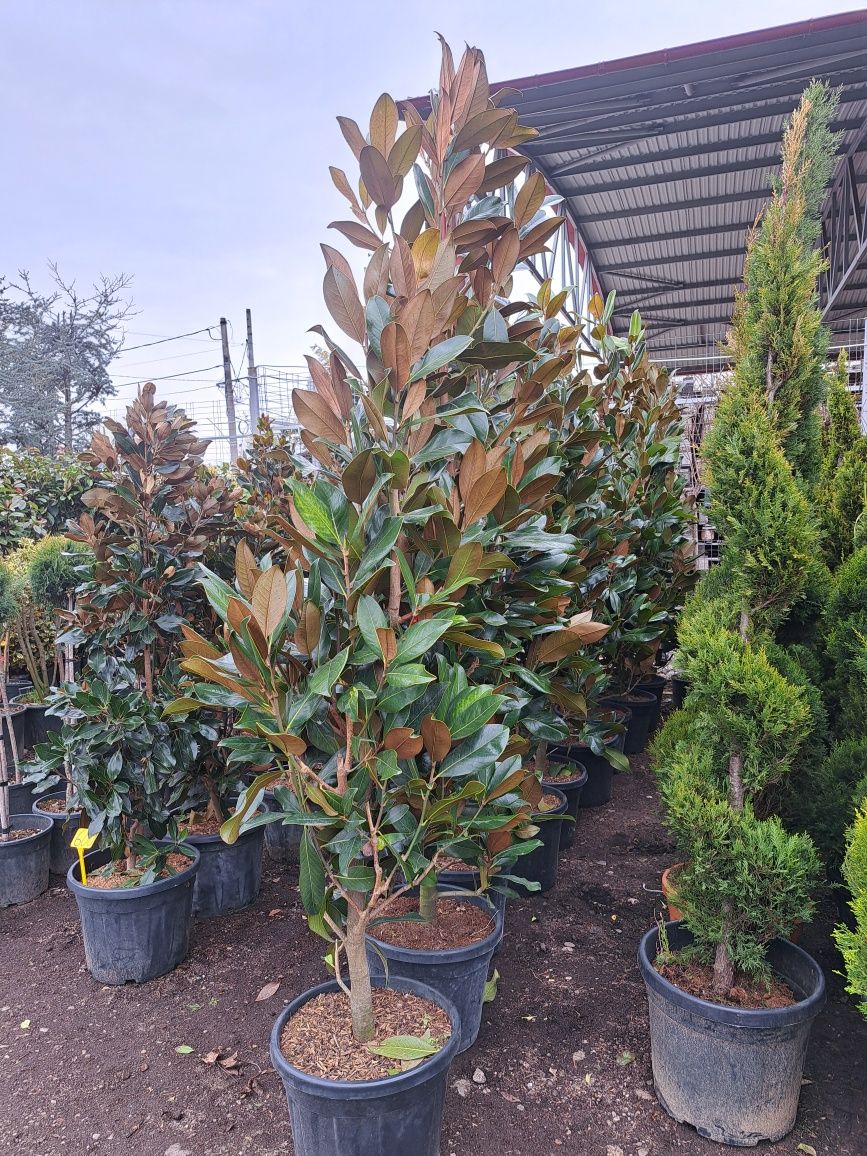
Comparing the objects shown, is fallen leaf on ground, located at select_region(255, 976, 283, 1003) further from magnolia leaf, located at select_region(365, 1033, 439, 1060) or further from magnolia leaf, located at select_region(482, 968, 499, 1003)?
magnolia leaf, located at select_region(365, 1033, 439, 1060)

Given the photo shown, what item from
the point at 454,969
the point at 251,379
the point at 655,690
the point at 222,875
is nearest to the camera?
the point at 454,969

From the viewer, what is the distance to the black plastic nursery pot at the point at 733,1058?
188cm

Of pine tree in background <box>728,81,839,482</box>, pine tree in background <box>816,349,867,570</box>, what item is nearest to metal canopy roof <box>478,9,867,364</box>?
pine tree in background <box>816,349,867,570</box>

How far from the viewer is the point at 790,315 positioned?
98.5 inches

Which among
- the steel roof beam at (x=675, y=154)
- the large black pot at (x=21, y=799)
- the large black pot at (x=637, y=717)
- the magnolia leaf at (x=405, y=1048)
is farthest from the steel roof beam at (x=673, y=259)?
the magnolia leaf at (x=405, y=1048)

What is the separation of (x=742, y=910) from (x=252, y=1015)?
5.14ft

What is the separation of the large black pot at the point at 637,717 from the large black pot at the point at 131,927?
3.06 meters

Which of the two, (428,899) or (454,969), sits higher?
(428,899)

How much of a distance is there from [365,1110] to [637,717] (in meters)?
3.78

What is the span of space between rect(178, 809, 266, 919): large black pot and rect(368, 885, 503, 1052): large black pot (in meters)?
1.07

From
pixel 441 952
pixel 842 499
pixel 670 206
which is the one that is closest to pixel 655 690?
pixel 842 499

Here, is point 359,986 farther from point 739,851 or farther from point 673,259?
point 673,259

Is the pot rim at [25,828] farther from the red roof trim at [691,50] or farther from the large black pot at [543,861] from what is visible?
the red roof trim at [691,50]

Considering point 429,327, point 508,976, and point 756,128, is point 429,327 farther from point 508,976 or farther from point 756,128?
point 756,128
